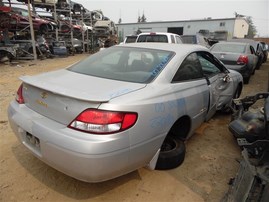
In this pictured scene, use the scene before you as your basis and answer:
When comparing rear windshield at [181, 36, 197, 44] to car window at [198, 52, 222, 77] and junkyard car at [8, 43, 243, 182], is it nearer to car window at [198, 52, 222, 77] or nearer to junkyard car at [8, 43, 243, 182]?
car window at [198, 52, 222, 77]

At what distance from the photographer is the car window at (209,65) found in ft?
12.6

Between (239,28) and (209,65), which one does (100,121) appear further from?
(239,28)

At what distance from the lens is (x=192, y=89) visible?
10.2 feet

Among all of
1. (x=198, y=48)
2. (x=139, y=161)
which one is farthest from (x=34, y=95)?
(x=198, y=48)

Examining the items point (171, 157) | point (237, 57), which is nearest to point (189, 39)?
point (237, 57)

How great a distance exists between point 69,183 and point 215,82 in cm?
266

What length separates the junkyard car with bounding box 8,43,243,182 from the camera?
2.07 metres

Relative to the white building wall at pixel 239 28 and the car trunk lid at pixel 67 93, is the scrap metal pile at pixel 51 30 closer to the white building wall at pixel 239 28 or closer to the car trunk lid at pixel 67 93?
the car trunk lid at pixel 67 93

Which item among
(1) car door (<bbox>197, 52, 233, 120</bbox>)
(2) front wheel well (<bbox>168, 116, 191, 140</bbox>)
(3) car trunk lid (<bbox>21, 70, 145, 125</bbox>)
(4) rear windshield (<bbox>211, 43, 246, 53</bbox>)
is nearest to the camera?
(3) car trunk lid (<bbox>21, 70, 145, 125</bbox>)

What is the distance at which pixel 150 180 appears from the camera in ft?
9.21

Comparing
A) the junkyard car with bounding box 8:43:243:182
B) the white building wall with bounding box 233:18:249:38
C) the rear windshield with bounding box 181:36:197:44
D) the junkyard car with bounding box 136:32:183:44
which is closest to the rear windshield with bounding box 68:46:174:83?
the junkyard car with bounding box 8:43:243:182

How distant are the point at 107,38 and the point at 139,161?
22.3 m

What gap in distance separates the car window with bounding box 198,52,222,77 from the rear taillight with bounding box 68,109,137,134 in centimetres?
217

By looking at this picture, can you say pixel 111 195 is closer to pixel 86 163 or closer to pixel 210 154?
pixel 86 163
